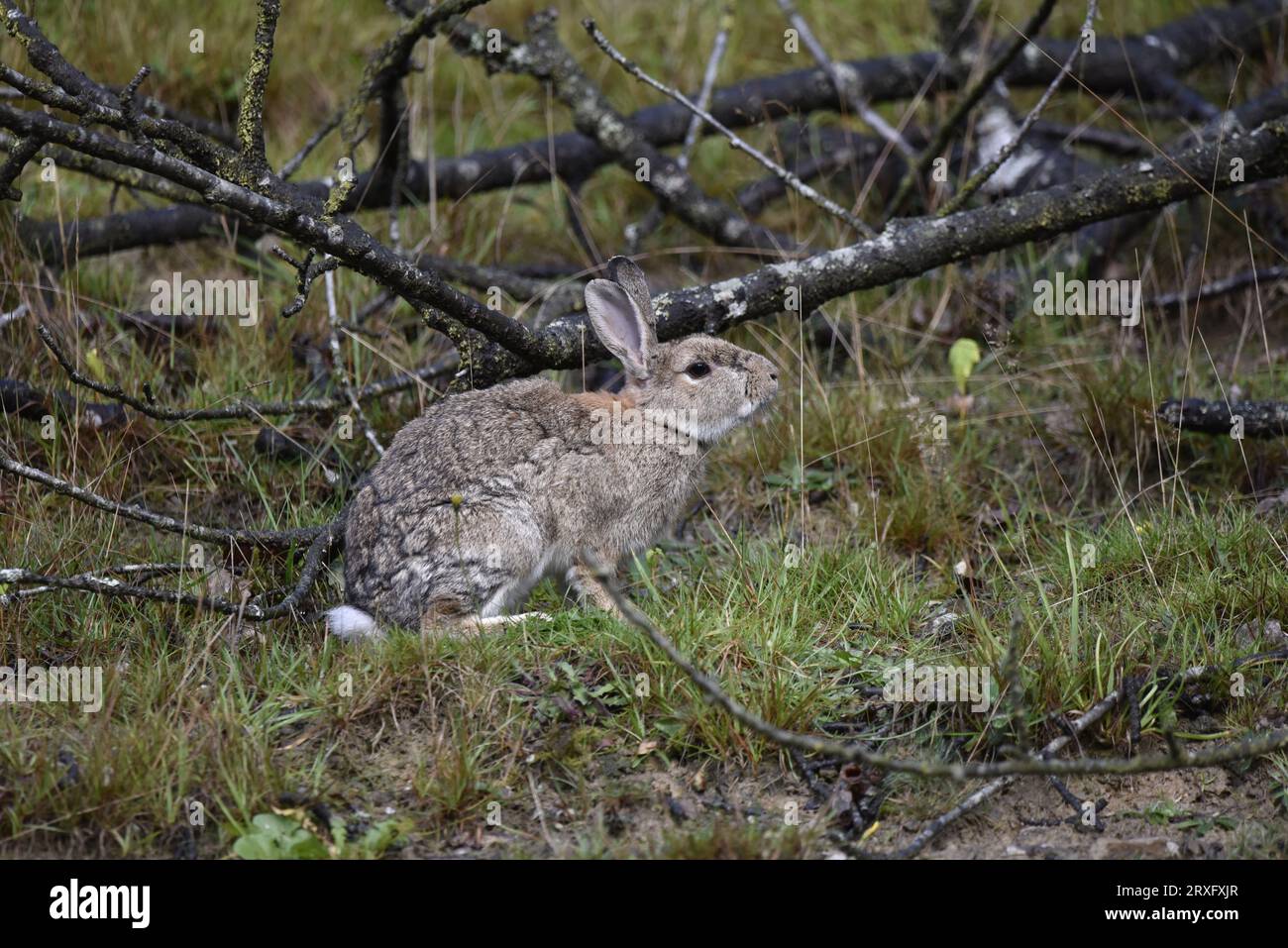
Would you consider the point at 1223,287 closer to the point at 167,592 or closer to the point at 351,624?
the point at 351,624

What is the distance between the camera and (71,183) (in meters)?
8.24

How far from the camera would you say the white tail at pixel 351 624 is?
5.45 m

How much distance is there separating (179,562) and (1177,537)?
4.42 meters

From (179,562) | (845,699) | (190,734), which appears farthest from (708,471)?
(190,734)

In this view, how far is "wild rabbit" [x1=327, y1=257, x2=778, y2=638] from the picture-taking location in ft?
18.5

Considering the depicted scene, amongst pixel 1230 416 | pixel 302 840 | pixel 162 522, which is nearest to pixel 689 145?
pixel 1230 416

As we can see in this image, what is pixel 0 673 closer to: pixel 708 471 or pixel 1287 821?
pixel 708 471
